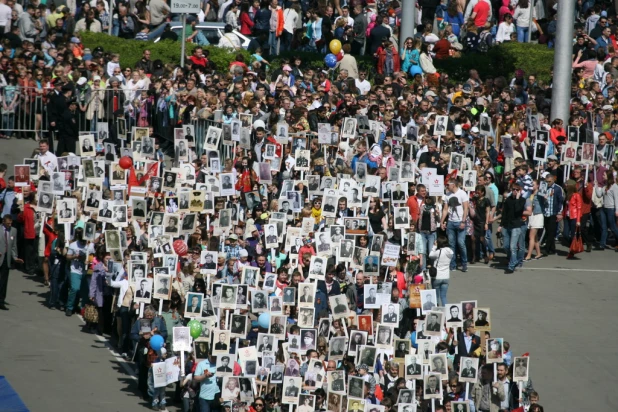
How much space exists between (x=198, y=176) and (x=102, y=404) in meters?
6.90

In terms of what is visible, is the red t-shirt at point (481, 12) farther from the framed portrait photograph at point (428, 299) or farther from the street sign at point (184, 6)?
the framed portrait photograph at point (428, 299)

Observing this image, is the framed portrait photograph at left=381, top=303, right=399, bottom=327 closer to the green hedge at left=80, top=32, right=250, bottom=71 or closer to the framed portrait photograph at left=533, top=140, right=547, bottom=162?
the framed portrait photograph at left=533, top=140, right=547, bottom=162

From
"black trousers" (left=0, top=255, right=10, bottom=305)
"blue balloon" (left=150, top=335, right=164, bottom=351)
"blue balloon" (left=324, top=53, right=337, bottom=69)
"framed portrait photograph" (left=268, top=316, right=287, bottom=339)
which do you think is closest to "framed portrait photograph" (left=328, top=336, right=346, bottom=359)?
"framed portrait photograph" (left=268, top=316, right=287, bottom=339)

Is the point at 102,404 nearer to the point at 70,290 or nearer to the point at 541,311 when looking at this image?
the point at 70,290

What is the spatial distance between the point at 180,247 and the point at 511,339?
584cm

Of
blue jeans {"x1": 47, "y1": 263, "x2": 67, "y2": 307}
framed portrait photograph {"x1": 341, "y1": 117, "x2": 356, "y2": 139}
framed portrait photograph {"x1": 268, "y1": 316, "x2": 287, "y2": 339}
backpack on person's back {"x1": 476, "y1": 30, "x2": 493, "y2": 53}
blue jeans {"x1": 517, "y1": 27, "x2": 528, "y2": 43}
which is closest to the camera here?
framed portrait photograph {"x1": 268, "y1": 316, "x2": 287, "y2": 339}

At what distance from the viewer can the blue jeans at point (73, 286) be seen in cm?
2591

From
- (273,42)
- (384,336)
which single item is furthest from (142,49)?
(384,336)

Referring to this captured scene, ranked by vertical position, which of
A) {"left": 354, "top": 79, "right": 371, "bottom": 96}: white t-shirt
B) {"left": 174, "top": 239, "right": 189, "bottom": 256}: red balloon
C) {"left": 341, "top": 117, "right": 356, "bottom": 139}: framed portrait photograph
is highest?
{"left": 354, "top": 79, "right": 371, "bottom": 96}: white t-shirt

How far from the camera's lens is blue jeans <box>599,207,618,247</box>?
98.7 ft

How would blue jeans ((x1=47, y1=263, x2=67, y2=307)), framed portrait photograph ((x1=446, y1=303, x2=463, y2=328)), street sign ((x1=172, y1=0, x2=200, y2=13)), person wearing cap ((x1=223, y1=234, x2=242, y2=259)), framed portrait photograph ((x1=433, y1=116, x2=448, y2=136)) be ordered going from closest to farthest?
framed portrait photograph ((x1=446, y1=303, x2=463, y2=328)), person wearing cap ((x1=223, y1=234, x2=242, y2=259)), blue jeans ((x1=47, y1=263, x2=67, y2=307)), framed portrait photograph ((x1=433, y1=116, x2=448, y2=136)), street sign ((x1=172, y1=0, x2=200, y2=13))

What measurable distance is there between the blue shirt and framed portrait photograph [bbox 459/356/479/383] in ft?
11.9

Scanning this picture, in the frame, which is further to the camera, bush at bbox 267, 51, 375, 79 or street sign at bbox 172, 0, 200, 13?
bush at bbox 267, 51, 375, 79

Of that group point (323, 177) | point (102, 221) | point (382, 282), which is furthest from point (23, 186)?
point (382, 282)
